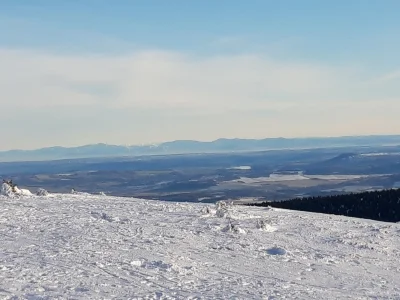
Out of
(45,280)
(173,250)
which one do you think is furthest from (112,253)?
(45,280)

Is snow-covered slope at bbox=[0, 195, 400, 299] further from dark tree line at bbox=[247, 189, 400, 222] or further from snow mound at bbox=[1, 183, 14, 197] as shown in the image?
dark tree line at bbox=[247, 189, 400, 222]

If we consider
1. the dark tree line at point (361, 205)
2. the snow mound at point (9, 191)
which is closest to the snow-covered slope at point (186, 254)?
the snow mound at point (9, 191)

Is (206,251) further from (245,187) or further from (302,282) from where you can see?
(245,187)

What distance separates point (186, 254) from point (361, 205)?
50.4 feet

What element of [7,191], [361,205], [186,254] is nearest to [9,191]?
[7,191]

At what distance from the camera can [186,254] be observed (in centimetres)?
1076

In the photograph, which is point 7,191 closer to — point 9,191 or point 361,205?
point 9,191

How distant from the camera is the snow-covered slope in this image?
28.3 ft

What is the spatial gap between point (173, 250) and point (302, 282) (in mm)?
2621

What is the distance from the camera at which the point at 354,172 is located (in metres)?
105

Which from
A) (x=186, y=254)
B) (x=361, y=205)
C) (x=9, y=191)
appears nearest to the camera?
(x=186, y=254)

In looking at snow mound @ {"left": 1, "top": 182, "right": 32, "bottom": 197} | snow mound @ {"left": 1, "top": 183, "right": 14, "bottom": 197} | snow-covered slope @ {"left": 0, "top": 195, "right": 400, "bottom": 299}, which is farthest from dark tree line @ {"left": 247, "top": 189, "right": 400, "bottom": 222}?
snow mound @ {"left": 1, "top": 183, "right": 14, "bottom": 197}

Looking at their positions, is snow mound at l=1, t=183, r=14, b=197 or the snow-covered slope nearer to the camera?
the snow-covered slope

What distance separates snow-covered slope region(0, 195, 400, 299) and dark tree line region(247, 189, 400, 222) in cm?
743
